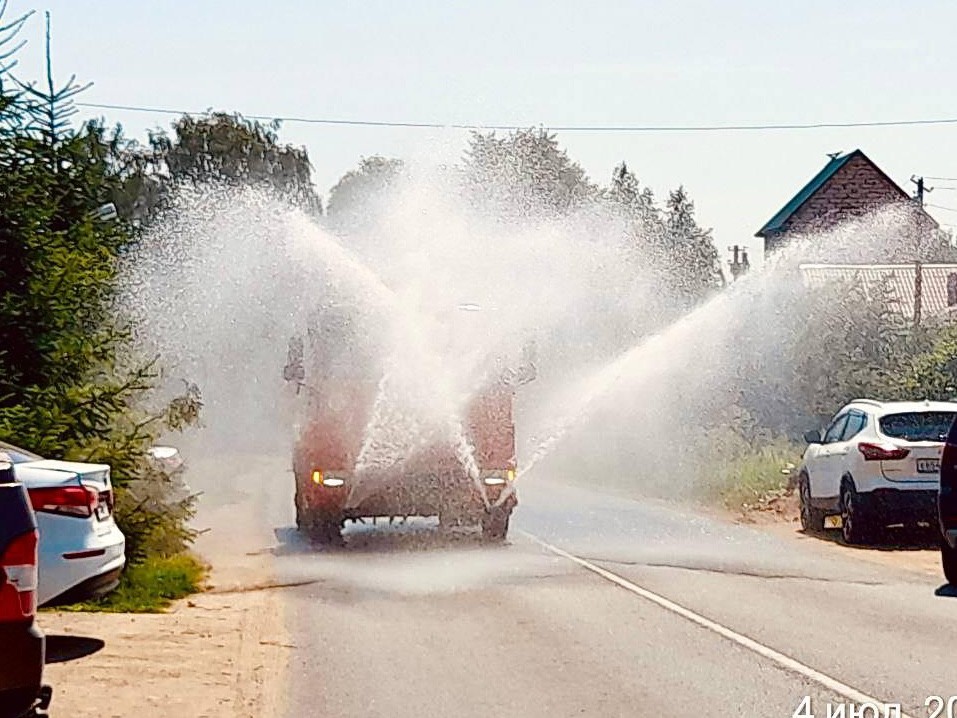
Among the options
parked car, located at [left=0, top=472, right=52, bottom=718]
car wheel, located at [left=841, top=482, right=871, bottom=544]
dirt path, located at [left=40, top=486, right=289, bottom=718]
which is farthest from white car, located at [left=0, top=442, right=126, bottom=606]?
car wheel, located at [left=841, top=482, right=871, bottom=544]

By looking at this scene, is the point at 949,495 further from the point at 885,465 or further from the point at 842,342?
the point at 842,342

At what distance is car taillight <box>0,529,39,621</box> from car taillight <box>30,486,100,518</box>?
394cm

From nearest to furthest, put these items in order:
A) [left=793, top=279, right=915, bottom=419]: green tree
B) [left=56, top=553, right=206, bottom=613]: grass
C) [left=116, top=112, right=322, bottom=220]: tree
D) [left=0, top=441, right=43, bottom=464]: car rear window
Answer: [left=0, top=441, right=43, bottom=464]: car rear window, [left=56, top=553, right=206, bottom=613]: grass, [left=793, top=279, right=915, bottom=419]: green tree, [left=116, top=112, right=322, bottom=220]: tree

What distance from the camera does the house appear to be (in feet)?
213

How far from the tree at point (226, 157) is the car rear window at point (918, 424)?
35621 millimetres

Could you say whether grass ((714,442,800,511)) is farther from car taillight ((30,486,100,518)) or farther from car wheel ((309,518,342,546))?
car taillight ((30,486,100,518))

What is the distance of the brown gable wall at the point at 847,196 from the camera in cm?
6500

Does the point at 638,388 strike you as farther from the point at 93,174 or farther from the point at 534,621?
the point at 534,621

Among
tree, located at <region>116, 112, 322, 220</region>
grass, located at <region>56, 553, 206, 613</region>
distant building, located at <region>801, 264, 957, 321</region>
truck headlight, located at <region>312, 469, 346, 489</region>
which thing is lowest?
grass, located at <region>56, 553, 206, 613</region>

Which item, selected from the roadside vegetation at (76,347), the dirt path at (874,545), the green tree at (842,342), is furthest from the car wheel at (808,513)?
the green tree at (842,342)

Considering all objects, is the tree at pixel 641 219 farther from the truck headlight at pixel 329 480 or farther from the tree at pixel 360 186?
the truck headlight at pixel 329 480

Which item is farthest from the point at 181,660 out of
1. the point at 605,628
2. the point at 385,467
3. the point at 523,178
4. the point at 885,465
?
the point at 523,178

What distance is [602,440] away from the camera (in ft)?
111

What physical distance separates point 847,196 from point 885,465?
164ft
